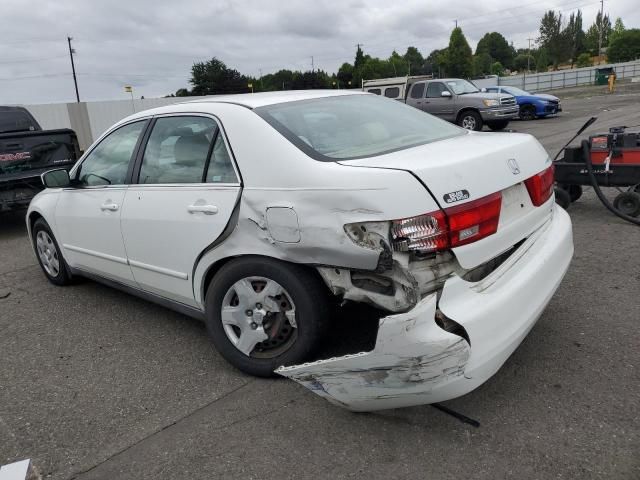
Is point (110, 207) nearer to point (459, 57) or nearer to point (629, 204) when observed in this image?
point (629, 204)

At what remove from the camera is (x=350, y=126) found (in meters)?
3.16

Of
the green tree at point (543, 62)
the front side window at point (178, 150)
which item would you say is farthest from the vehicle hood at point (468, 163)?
the green tree at point (543, 62)

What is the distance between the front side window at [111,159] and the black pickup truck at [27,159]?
3.84m

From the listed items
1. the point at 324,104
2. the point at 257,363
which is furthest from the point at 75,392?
the point at 324,104

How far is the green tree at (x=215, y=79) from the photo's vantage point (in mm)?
72844

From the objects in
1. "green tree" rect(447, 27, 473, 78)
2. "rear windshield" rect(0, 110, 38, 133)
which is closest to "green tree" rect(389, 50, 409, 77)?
"green tree" rect(447, 27, 473, 78)

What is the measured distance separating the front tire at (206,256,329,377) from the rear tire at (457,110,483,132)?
50.6 feet

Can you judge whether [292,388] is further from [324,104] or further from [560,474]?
[324,104]

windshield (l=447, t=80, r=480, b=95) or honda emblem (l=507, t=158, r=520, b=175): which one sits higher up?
windshield (l=447, t=80, r=480, b=95)

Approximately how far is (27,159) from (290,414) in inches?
260

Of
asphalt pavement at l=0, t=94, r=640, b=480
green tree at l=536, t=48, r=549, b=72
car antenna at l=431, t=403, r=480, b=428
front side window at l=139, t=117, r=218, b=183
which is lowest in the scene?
asphalt pavement at l=0, t=94, r=640, b=480

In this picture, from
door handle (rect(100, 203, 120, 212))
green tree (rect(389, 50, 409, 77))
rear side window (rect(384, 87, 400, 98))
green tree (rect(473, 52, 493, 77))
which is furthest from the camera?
green tree (rect(473, 52, 493, 77))

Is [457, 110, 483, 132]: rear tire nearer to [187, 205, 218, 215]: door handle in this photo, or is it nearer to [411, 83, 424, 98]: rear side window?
[411, 83, 424, 98]: rear side window

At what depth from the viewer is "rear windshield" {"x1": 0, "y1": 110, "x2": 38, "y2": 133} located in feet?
30.3
